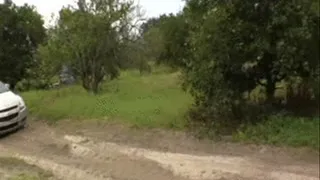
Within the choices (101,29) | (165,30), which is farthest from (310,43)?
(165,30)

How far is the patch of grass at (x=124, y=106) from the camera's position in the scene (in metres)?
13.8

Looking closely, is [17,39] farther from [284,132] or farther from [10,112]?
[284,132]

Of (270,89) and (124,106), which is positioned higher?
(270,89)

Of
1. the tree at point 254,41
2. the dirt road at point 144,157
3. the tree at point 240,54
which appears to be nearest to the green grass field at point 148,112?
the dirt road at point 144,157

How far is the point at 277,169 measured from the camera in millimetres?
9664

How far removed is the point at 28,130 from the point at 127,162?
4.41 m

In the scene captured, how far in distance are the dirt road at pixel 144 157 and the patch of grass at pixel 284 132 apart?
0.25m

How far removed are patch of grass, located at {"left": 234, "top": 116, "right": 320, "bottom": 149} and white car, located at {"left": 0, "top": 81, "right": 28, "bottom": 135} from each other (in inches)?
195

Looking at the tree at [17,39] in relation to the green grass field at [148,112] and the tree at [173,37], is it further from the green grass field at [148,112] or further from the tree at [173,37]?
the tree at [173,37]

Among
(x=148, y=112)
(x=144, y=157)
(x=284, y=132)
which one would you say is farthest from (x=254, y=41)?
(x=144, y=157)

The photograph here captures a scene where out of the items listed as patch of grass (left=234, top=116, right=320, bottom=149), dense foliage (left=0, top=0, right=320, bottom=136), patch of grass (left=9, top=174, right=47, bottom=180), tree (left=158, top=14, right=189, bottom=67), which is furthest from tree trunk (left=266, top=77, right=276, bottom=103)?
tree (left=158, top=14, right=189, bottom=67)

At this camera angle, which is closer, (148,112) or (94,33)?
(148,112)

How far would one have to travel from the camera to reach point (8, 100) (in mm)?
13414

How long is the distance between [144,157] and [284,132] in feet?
9.27
